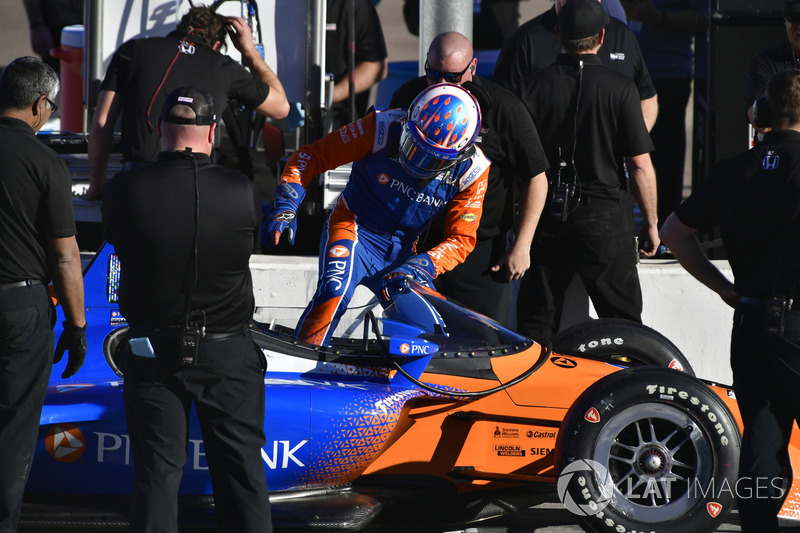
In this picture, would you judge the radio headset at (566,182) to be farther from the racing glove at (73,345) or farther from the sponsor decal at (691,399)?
Answer: the racing glove at (73,345)

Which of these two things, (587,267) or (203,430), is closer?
(203,430)

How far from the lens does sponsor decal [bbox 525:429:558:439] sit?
4.16 meters

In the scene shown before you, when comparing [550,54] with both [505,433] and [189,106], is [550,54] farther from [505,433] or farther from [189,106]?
[189,106]

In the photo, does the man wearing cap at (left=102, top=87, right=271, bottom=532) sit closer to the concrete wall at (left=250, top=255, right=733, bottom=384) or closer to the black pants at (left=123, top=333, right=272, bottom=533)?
the black pants at (left=123, top=333, right=272, bottom=533)

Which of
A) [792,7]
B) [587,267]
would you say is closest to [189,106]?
[587,267]

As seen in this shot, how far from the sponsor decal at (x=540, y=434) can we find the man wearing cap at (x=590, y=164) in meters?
1.43

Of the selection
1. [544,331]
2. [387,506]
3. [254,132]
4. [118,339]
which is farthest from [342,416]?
[254,132]

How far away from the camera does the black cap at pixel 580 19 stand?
17.4 ft

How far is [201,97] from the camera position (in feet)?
11.4

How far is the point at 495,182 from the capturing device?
17.7 ft

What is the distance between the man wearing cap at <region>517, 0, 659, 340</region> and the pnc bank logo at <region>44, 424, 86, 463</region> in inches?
103

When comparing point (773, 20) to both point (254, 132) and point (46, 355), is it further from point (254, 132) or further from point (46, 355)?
point (46, 355)

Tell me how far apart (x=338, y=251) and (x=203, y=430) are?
4.97 ft

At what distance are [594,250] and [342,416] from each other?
200cm
